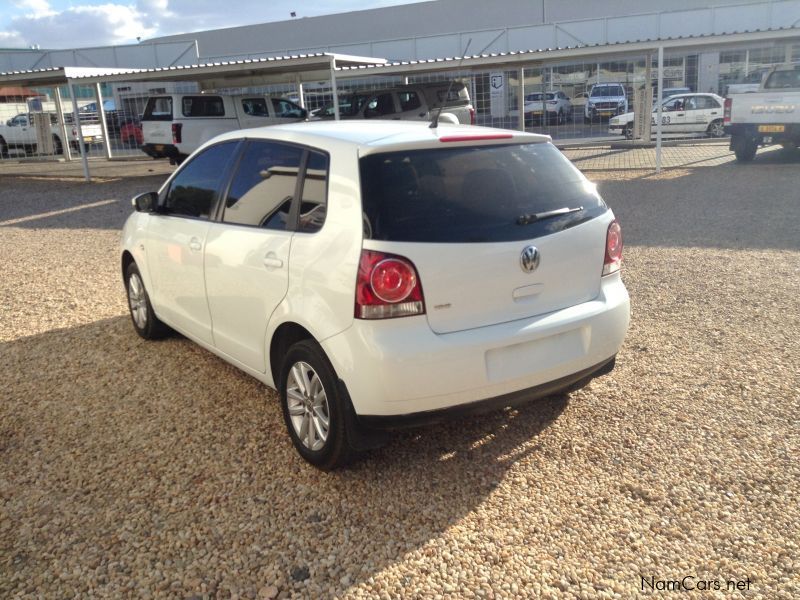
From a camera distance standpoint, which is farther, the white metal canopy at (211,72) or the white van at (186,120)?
the white van at (186,120)

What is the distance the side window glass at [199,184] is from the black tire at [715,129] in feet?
78.0

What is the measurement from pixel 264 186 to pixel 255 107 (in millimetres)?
17989

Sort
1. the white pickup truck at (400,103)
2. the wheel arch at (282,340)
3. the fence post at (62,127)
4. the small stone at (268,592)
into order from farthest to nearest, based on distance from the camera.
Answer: the fence post at (62,127)
the white pickup truck at (400,103)
the wheel arch at (282,340)
the small stone at (268,592)

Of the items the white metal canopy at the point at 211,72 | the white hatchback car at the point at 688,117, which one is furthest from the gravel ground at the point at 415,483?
the white hatchback car at the point at 688,117

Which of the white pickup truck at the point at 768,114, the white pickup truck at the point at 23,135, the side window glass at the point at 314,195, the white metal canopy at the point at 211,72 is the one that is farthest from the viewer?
the white pickup truck at the point at 23,135

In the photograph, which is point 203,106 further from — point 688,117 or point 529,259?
point 529,259

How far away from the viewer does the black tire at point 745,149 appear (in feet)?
55.6

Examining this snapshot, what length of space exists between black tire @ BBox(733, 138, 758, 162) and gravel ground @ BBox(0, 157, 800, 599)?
1265 cm

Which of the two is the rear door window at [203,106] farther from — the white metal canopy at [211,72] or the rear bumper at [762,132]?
the rear bumper at [762,132]

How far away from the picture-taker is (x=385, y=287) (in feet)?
10.4

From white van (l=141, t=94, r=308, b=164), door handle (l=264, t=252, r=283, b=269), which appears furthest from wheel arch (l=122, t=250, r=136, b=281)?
white van (l=141, t=94, r=308, b=164)

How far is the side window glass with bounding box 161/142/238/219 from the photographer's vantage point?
178 inches

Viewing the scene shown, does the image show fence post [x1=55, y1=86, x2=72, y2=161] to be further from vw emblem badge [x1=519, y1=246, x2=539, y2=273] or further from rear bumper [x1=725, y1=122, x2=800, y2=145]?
vw emblem badge [x1=519, y1=246, x2=539, y2=273]

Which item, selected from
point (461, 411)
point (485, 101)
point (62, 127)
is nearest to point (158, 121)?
point (62, 127)
